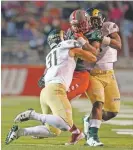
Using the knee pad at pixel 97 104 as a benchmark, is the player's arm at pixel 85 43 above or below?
above

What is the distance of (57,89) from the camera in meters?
6.17

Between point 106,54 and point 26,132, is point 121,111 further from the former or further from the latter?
point 26,132

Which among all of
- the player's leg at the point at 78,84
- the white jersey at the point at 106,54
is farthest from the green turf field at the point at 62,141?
the white jersey at the point at 106,54

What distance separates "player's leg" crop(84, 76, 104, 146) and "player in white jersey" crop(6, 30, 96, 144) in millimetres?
528

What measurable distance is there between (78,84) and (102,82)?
22.2 inches

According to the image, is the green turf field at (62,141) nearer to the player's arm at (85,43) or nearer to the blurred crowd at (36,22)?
the player's arm at (85,43)

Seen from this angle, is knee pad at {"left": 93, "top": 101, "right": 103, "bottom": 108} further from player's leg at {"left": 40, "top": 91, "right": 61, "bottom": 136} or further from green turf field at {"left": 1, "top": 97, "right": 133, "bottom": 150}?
player's leg at {"left": 40, "top": 91, "right": 61, "bottom": 136}

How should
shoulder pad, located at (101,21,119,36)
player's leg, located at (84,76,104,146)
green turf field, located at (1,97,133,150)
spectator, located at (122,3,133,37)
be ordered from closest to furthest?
green turf field, located at (1,97,133,150)
player's leg, located at (84,76,104,146)
shoulder pad, located at (101,21,119,36)
spectator, located at (122,3,133,37)

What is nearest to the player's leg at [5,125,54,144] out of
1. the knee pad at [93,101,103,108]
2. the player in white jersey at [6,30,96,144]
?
the player in white jersey at [6,30,96,144]

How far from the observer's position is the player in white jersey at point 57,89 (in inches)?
237

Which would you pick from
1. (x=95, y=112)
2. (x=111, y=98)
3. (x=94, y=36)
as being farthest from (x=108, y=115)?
(x=94, y=36)

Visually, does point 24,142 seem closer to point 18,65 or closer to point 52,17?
point 18,65

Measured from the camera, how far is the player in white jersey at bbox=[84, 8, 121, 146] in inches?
264

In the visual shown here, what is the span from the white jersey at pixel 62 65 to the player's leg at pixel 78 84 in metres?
0.22
